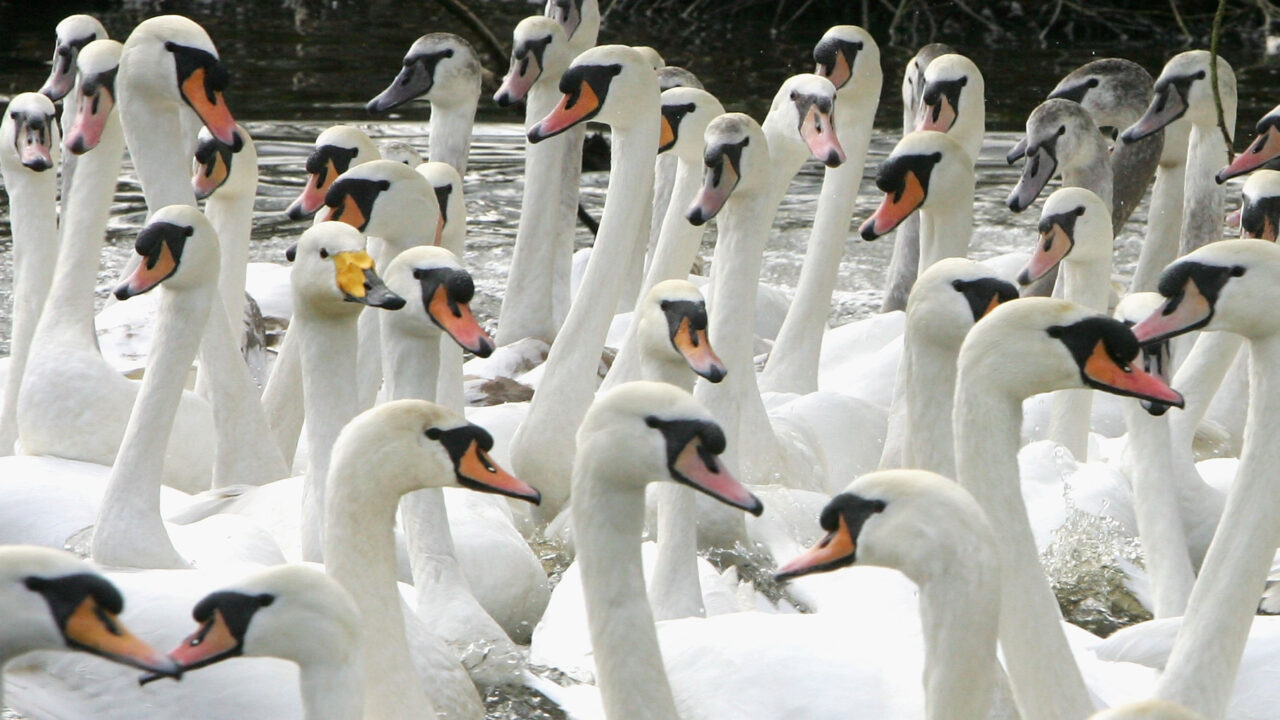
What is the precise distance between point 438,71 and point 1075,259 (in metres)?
2.90

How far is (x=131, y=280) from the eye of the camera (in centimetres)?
579

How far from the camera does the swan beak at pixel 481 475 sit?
171 inches

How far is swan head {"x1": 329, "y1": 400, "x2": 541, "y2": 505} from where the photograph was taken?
14.3ft

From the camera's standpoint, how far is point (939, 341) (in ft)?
17.2

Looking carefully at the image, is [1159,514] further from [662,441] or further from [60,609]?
[60,609]

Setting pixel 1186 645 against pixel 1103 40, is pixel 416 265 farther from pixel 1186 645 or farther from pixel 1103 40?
pixel 1103 40

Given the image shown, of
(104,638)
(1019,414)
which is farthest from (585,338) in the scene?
(104,638)

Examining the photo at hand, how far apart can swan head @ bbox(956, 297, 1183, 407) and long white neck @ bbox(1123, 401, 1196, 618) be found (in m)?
1.50

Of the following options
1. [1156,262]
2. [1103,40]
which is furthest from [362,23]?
[1156,262]

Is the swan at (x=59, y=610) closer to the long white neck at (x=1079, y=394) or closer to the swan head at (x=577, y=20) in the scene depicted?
the long white neck at (x=1079, y=394)

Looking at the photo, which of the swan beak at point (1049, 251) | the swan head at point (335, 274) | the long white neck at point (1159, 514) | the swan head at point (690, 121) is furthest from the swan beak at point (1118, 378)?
the swan head at point (690, 121)

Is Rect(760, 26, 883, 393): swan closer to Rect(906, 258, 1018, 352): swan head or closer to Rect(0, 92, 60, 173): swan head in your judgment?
Rect(906, 258, 1018, 352): swan head

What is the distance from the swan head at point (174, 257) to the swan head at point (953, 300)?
79.9 inches

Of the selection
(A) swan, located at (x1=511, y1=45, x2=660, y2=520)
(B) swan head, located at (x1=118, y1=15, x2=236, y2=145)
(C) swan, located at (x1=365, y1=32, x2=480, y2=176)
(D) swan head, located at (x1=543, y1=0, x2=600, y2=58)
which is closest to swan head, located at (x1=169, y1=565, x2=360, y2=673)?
(A) swan, located at (x1=511, y1=45, x2=660, y2=520)
